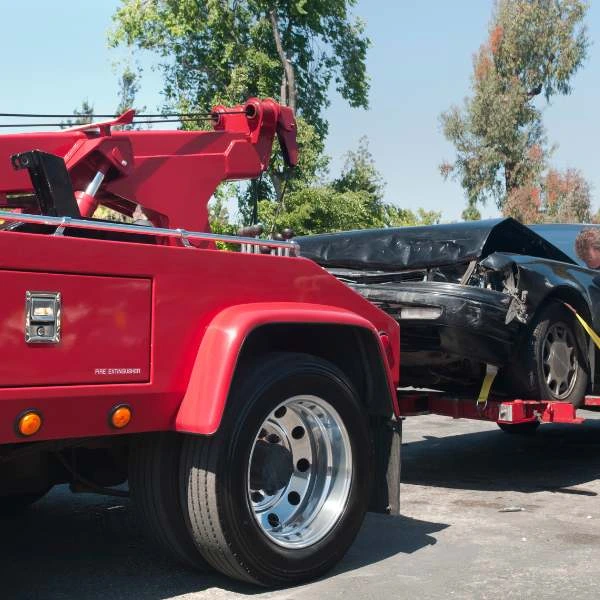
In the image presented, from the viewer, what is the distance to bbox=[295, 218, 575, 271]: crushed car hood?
243 inches

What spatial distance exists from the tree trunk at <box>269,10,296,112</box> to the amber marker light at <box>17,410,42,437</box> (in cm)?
2933

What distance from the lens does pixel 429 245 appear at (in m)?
6.37

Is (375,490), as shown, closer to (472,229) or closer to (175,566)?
(175,566)

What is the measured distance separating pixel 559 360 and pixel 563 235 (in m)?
1.73

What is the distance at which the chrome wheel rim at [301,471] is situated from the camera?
4.13m

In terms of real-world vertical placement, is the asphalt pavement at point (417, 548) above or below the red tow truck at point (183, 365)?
below

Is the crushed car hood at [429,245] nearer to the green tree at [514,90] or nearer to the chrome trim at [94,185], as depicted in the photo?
the chrome trim at [94,185]

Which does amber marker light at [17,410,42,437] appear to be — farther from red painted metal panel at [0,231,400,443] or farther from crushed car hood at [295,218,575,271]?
crushed car hood at [295,218,575,271]

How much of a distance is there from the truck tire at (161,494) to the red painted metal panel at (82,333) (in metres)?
0.52

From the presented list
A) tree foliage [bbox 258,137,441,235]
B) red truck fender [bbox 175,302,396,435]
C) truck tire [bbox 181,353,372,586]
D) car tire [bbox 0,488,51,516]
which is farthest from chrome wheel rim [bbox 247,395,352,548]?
tree foliage [bbox 258,137,441,235]

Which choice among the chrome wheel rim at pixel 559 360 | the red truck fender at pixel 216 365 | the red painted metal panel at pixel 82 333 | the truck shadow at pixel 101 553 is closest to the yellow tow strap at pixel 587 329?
the chrome wheel rim at pixel 559 360

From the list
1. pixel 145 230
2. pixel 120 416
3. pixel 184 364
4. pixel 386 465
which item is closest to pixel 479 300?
pixel 386 465

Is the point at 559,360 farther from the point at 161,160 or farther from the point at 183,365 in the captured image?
the point at 183,365

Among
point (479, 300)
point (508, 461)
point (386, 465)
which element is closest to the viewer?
point (386, 465)
